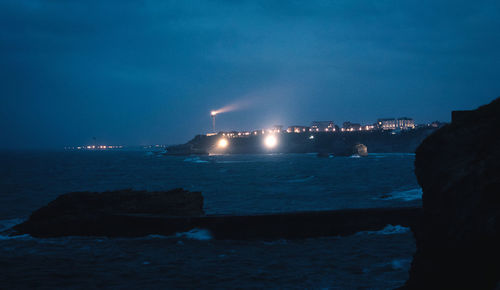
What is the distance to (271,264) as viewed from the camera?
13.5 meters

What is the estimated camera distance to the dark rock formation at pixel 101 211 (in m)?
18.8

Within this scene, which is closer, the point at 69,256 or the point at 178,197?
the point at 69,256

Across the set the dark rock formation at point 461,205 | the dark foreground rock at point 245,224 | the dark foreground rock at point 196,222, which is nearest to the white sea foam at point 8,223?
the dark foreground rock at point 196,222

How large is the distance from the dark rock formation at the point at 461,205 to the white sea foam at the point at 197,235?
11.1m

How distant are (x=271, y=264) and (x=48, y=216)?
44.9ft

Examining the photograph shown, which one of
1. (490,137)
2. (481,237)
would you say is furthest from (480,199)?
(490,137)

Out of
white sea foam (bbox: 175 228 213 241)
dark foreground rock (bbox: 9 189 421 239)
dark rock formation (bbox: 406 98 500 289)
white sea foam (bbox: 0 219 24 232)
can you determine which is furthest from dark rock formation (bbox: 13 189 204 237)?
dark rock formation (bbox: 406 98 500 289)

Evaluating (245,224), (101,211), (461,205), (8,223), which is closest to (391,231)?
(245,224)

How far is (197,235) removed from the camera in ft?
58.4

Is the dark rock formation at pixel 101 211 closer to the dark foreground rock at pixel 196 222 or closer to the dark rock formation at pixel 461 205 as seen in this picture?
the dark foreground rock at pixel 196 222

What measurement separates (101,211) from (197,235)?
5.75m

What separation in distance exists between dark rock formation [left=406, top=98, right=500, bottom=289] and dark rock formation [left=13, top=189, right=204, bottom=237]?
1443cm

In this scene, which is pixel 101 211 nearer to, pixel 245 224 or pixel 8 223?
pixel 245 224

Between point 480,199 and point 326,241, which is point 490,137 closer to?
point 480,199
